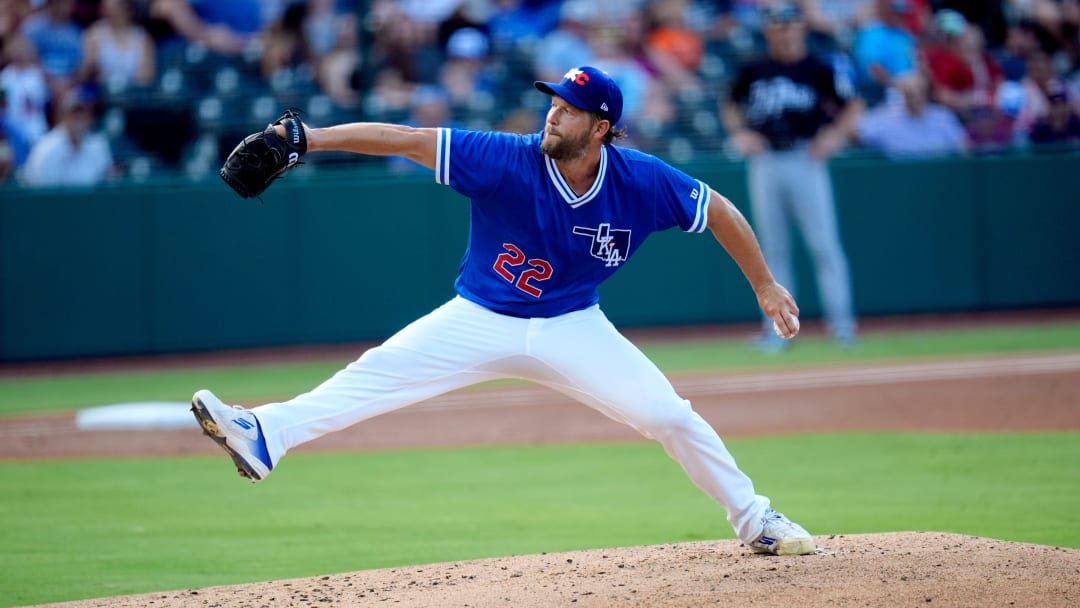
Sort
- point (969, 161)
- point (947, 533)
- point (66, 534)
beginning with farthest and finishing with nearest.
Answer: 1. point (969, 161)
2. point (66, 534)
3. point (947, 533)

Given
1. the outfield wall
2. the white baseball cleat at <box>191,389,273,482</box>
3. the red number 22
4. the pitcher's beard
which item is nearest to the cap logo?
the pitcher's beard

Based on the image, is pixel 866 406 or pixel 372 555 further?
pixel 866 406

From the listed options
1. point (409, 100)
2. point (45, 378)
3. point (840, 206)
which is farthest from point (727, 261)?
point (45, 378)

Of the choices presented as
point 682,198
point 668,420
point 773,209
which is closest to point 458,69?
point 773,209

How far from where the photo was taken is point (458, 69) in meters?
13.0

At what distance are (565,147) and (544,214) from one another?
25 centimetres

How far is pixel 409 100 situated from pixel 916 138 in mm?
5022

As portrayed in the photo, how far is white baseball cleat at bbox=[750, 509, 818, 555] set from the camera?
501 centimetres

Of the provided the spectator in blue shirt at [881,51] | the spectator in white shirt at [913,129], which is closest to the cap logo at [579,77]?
the spectator in white shirt at [913,129]

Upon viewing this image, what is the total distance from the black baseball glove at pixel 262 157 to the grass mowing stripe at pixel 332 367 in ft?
18.0

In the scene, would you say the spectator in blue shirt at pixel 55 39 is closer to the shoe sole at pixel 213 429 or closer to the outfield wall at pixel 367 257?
the outfield wall at pixel 367 257

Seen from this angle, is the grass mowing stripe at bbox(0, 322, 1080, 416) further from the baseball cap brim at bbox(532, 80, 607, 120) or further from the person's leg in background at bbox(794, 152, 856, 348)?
the baseball cap brim at bbox(532, 80, 607, 120)

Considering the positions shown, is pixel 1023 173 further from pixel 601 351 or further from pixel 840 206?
pixel 601 351

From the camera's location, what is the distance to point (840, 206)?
13.4m
